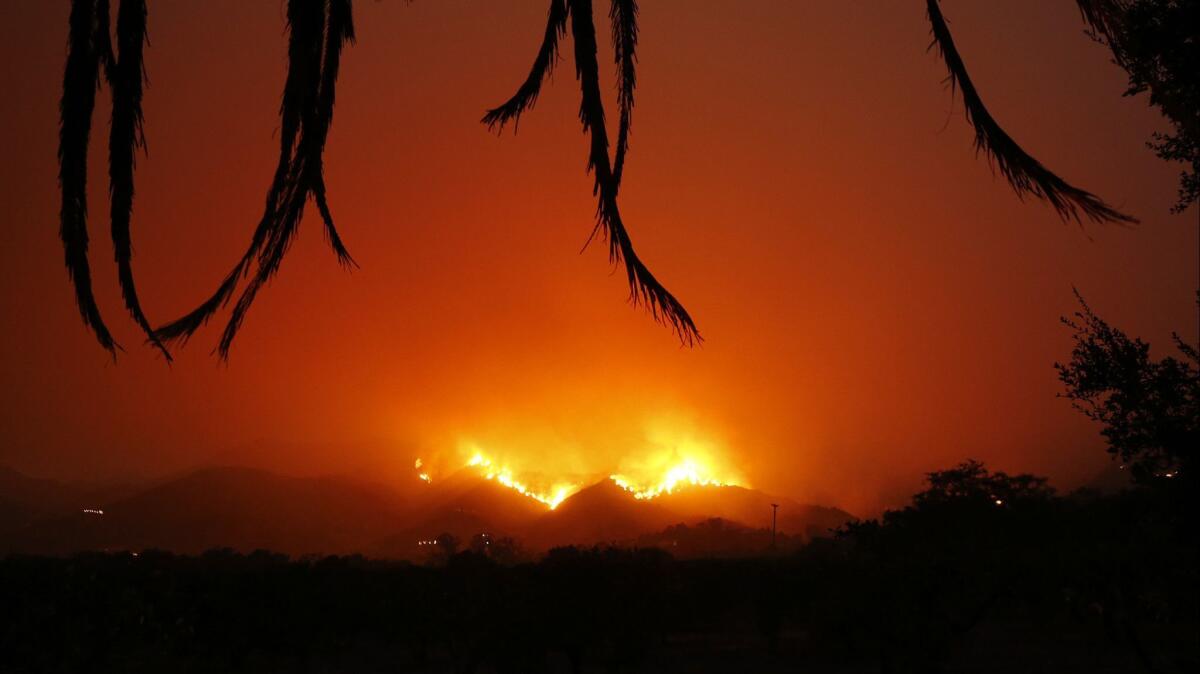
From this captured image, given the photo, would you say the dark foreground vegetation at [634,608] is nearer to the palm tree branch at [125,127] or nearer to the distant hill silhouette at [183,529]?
the palm tree branch at [125,127]

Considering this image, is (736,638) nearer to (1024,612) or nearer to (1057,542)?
(1024,612)

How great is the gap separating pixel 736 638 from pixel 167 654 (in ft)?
84.9

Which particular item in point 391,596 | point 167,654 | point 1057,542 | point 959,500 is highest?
point 959,500

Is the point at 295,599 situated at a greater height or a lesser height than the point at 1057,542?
lesser

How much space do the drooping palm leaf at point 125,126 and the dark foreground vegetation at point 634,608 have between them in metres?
15.4

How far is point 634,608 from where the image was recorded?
30.8 m

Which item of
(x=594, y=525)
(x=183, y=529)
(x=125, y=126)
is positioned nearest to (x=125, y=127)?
(x=125, y=126)

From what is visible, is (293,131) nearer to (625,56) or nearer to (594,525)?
(625,56)

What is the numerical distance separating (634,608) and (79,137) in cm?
3046

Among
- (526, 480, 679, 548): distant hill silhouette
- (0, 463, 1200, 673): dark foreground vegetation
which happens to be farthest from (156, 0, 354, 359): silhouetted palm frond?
(526, 480, 679, 548): distant hill silhouette

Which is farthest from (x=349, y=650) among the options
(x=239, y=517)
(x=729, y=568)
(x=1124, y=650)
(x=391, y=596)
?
(x=239, y=517)

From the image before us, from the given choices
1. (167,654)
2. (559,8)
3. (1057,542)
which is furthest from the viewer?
(167,654)

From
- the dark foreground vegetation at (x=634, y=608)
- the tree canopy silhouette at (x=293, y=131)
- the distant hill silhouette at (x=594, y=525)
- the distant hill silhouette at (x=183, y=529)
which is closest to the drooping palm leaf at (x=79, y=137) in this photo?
the tree canopy silhouette at (x=293, y=131)

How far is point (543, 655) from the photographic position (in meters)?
26.0
